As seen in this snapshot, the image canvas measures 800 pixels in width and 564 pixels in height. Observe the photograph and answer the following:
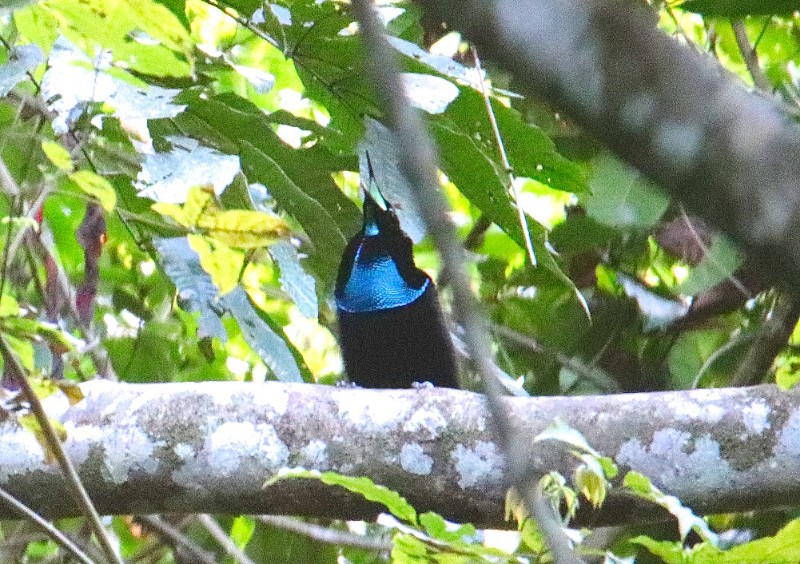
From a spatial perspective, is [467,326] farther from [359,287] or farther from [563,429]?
[359,287]

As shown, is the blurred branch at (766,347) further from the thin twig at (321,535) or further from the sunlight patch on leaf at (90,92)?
the sunlight patch on leaf at (90,92)

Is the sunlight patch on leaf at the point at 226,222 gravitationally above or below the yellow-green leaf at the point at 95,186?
below

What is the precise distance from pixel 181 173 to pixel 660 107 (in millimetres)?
1359

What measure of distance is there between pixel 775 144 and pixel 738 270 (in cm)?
241

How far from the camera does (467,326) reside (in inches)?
19.7

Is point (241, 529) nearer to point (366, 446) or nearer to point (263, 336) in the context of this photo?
point (263, 336)

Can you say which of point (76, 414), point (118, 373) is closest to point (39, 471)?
point (76, 414)

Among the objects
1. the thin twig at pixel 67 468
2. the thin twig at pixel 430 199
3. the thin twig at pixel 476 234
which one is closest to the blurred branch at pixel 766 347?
the thin twig at pixel 476 234

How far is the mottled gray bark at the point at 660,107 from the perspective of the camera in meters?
0.44

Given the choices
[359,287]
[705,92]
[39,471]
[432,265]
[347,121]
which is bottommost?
[432,265]

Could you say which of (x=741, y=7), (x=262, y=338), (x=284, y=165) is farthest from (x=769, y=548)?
(x=284, y=165)

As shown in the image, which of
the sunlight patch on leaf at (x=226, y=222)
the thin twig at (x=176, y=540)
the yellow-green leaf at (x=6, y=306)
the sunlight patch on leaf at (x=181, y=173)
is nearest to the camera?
the yellow-green leaf at (x=6, y=306)

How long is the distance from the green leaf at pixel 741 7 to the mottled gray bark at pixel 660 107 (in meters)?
0.55

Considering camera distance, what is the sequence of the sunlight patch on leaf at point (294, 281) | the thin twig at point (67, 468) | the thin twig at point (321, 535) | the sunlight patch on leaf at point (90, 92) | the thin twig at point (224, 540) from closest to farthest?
the thin twig at point (67, 468), the sunlight patch on leaf at point (90, 92), the sunlight patch on leaf at point (294, 281), the thin twig at point (224, 540), the thin twig at point (321, 535)
